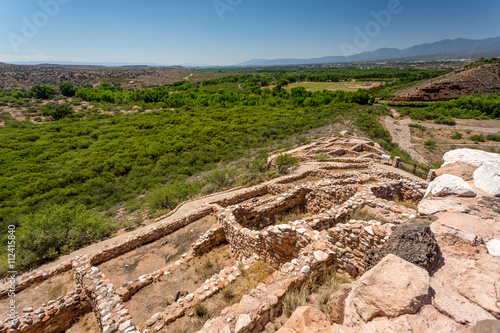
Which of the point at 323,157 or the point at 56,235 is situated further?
the point at 323,157

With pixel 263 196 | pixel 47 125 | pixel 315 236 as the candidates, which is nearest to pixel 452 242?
pixel 315 236

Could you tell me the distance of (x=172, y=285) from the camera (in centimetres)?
681

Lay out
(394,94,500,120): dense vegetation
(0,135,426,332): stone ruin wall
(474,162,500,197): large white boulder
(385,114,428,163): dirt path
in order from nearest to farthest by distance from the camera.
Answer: (0,135,426,332): stone ruin wall → (474,162,500,197): large white boulder → (385,114,428,163): dirt path → (394,94,500,120): dense vegetation

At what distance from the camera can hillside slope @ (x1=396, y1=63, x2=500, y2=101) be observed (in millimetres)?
62606

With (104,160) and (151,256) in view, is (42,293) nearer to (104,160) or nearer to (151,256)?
(151,256)

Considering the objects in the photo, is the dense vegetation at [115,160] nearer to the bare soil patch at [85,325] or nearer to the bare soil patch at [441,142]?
the bare soil patch at [85,325]

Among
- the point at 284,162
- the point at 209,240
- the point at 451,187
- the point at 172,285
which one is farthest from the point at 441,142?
the point at 172,285

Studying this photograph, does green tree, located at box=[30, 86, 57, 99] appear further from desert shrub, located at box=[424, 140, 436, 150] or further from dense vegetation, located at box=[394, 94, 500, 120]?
dense vegetation, located at box=[394, 94, 500, 120]

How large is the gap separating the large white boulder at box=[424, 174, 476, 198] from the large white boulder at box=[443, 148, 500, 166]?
4.76 feet

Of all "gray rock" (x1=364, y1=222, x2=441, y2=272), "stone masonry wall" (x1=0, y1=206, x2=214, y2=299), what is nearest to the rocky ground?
"gray rock" (x1=364, y1=222, x2=441, y2=272)

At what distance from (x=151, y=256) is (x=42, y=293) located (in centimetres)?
353

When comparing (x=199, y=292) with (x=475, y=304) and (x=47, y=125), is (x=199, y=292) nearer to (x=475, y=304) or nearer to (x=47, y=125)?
(x=475, y=304)

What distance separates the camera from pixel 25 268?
873 cm

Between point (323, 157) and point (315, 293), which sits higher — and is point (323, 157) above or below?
below
